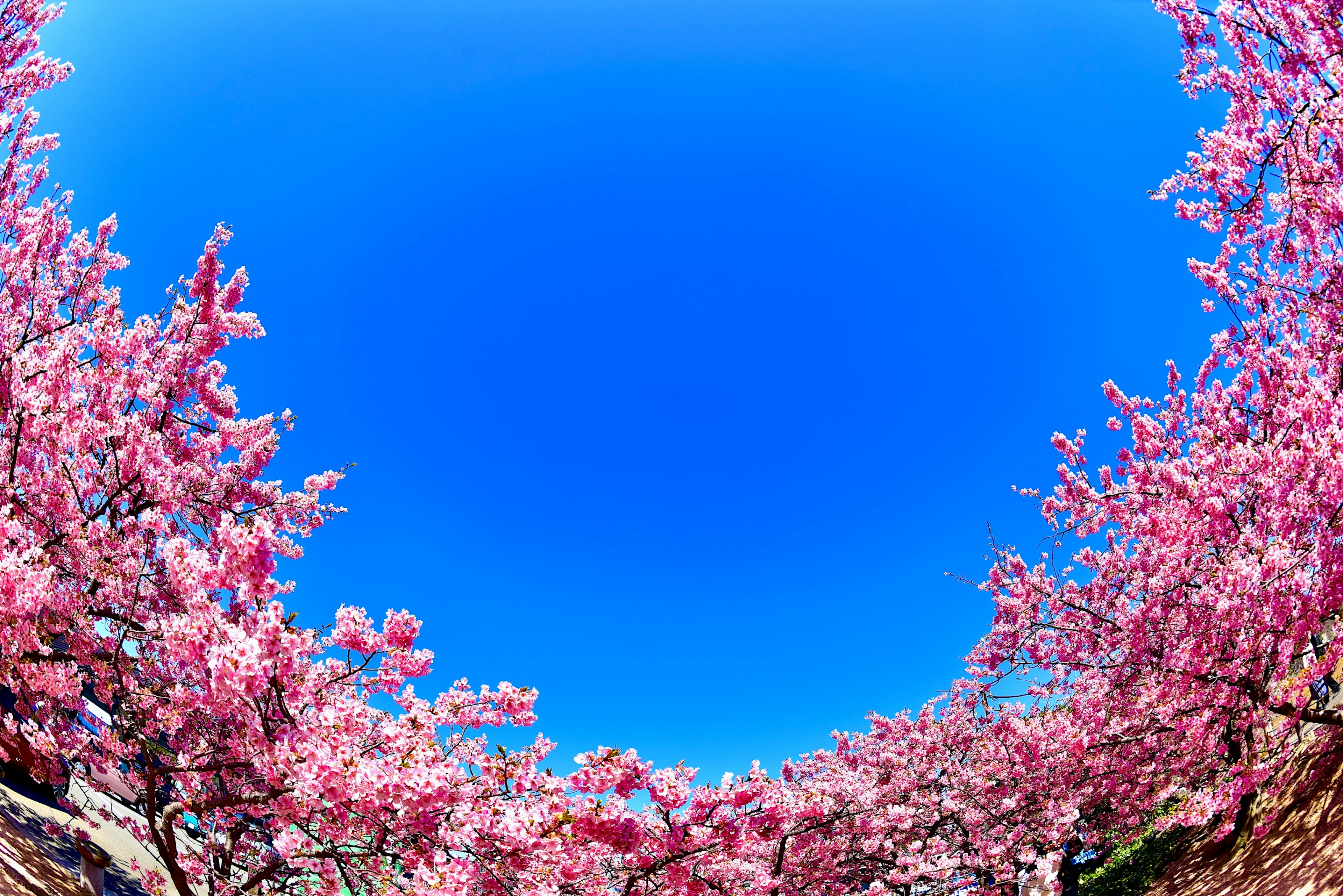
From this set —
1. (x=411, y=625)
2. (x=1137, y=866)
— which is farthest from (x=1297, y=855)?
(x=411, y=625)

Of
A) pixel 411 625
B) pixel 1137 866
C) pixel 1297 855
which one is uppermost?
pixel 411 625

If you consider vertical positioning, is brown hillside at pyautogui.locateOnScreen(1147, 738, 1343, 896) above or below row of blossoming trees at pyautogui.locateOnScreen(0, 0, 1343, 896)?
below

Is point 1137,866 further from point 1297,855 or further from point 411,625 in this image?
point 411,625

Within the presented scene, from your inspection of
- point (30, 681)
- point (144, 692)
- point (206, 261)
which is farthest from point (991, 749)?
point (206, 261)

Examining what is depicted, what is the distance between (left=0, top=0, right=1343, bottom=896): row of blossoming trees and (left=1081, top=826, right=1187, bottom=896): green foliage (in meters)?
1.89

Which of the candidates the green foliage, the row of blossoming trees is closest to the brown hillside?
the row of blossoming trees

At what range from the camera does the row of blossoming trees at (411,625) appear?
4965 mm

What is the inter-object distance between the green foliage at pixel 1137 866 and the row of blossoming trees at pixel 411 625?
6.21 ft

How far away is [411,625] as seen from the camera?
269 inches

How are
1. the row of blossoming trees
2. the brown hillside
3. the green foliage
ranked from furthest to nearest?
1. the green foliage
2. the brown hillside
3. the row of blossoming trees

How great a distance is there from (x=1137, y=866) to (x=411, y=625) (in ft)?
51.6

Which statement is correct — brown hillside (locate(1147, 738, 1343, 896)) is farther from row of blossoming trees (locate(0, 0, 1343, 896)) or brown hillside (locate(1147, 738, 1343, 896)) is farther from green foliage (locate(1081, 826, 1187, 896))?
green foliage (locate(1081, 826, 1187, 896))

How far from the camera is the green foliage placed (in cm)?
1209

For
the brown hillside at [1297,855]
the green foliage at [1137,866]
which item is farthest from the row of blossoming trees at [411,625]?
the green foliage at [1137,866]
